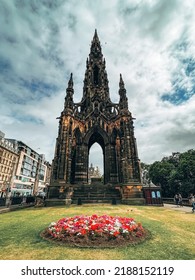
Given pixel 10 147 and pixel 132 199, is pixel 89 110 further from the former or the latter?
pixel 10 147

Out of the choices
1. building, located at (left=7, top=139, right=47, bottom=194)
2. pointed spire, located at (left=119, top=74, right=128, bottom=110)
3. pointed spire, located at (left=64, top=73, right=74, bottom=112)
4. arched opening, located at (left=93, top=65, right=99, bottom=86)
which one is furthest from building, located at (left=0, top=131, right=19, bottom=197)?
pointed spire, located at (left=119, top=74, right=128, bottom=110)

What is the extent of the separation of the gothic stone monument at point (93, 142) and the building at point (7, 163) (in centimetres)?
2730

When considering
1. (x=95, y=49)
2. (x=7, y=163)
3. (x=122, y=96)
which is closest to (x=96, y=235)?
(x=122, y=96)

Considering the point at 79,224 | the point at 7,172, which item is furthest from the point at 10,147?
the point at 79,224

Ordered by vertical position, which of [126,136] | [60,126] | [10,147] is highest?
[10,147]

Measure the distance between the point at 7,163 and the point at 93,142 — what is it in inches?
1221

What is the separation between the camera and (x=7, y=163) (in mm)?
44000

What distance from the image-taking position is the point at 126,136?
71.6ft

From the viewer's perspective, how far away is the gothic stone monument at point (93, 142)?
18.7m

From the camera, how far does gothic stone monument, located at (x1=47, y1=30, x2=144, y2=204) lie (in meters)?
18.7

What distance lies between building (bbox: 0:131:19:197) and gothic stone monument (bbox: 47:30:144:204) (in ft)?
89.6

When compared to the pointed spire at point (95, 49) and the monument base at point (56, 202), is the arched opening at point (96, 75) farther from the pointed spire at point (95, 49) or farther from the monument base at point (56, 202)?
the monument base at point (56, 202)

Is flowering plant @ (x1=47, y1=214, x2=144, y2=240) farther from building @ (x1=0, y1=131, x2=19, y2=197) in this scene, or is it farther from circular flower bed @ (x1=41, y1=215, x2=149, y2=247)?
building @ (x1=0, y1=131, x2=19, y2=197)

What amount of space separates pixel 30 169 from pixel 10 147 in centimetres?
1745
